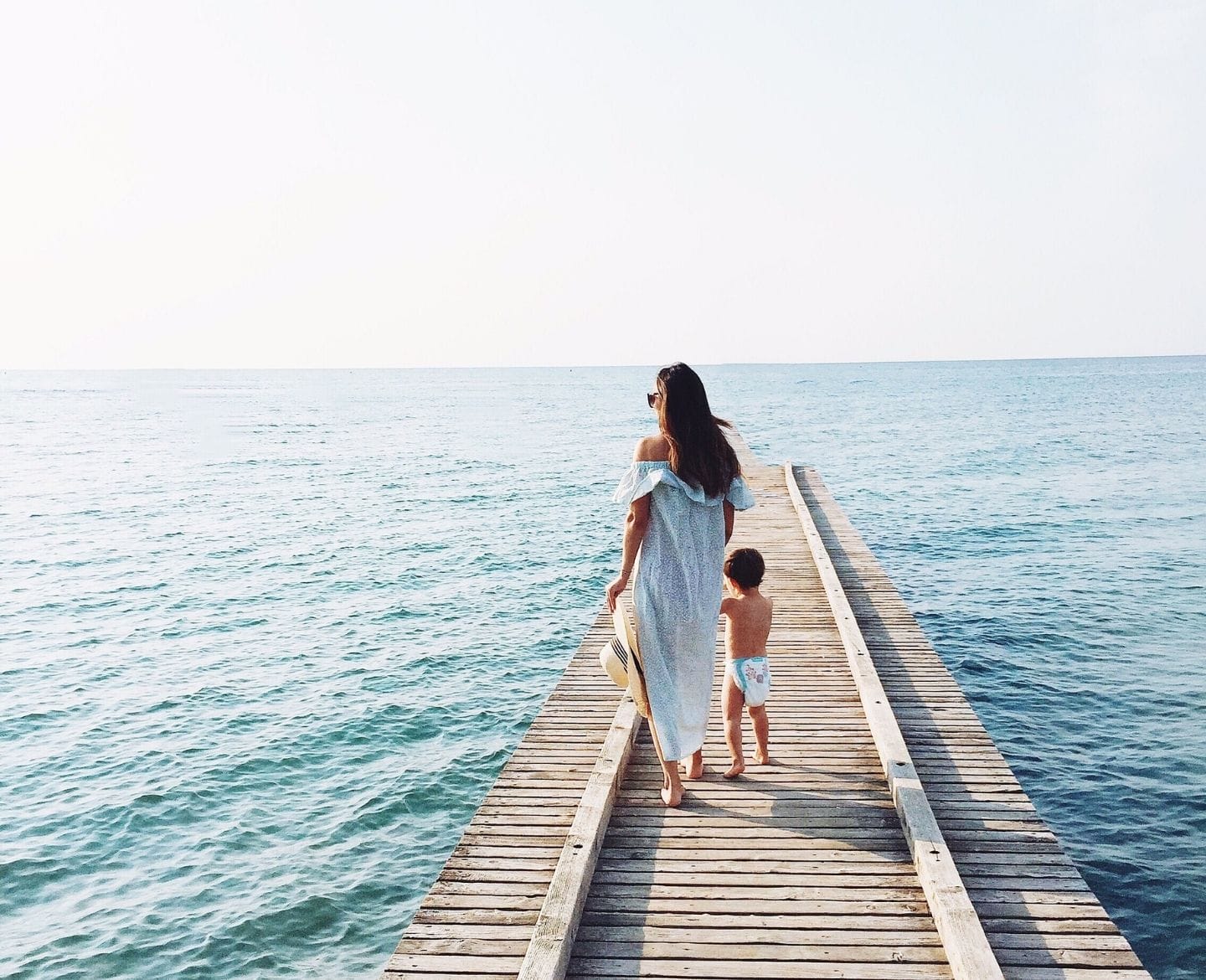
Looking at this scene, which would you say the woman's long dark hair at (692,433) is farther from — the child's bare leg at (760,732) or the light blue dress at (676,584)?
the child's bare leg at (760,732)

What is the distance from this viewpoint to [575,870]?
4.68 metres

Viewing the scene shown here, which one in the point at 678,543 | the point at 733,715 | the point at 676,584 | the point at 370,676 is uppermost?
the point at 678,543

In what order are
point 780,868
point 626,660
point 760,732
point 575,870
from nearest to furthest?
point 575,870, point 780,868, point 626,660, point 760,732

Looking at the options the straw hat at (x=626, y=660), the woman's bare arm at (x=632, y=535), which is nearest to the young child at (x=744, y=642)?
the straw hat at (x=626, y=660)

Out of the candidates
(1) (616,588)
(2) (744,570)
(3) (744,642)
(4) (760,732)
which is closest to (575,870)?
(1) (616,588)

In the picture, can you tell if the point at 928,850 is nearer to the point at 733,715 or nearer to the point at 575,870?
the point at 733,715

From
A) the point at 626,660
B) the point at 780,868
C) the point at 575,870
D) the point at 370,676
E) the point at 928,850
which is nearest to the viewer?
the point at 575,870

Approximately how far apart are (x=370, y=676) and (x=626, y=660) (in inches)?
322

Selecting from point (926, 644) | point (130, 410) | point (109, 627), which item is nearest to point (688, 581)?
point (926, 644)

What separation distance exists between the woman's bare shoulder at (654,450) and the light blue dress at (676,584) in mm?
29

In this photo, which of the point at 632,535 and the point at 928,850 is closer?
the point at 928,850

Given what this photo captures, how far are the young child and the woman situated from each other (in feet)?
1.82

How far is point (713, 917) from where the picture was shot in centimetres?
458

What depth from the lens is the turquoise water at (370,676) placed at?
7520mm
